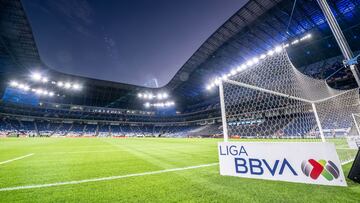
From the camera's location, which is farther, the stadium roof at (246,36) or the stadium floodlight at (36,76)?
the stadium floodlight at (36,76)

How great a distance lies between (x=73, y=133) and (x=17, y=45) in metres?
27.7

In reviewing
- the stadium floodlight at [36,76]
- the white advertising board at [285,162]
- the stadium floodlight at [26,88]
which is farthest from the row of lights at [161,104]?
the white advertising board at [285,162]

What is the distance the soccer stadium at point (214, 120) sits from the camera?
2527 mm

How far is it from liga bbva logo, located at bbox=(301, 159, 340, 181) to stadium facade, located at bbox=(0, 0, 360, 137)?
24.4 meters

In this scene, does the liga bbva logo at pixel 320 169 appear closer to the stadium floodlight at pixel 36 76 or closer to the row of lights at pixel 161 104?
the stadium floodlight at pixel 36 76

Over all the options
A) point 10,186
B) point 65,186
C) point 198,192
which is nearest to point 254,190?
point 198,192

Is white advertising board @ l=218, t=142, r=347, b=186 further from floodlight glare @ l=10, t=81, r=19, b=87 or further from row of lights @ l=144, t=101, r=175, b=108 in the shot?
row of lights @ l=144, t=101, r=175, b=108

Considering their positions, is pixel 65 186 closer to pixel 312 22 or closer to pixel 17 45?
pixel 312 22

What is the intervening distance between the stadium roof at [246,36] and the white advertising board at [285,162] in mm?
24100

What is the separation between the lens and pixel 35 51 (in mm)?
26688

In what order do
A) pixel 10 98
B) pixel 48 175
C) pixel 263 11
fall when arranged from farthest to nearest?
pixel 10 98, pixel 263 11, pixel 48 175

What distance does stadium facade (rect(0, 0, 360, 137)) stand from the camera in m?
21.7

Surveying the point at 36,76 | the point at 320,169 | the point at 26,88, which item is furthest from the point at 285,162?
the point at 26,88

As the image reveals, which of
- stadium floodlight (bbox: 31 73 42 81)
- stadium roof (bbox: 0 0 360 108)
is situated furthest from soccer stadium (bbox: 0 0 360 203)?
stadium floodlight (bbox: 31 73 42 81)
